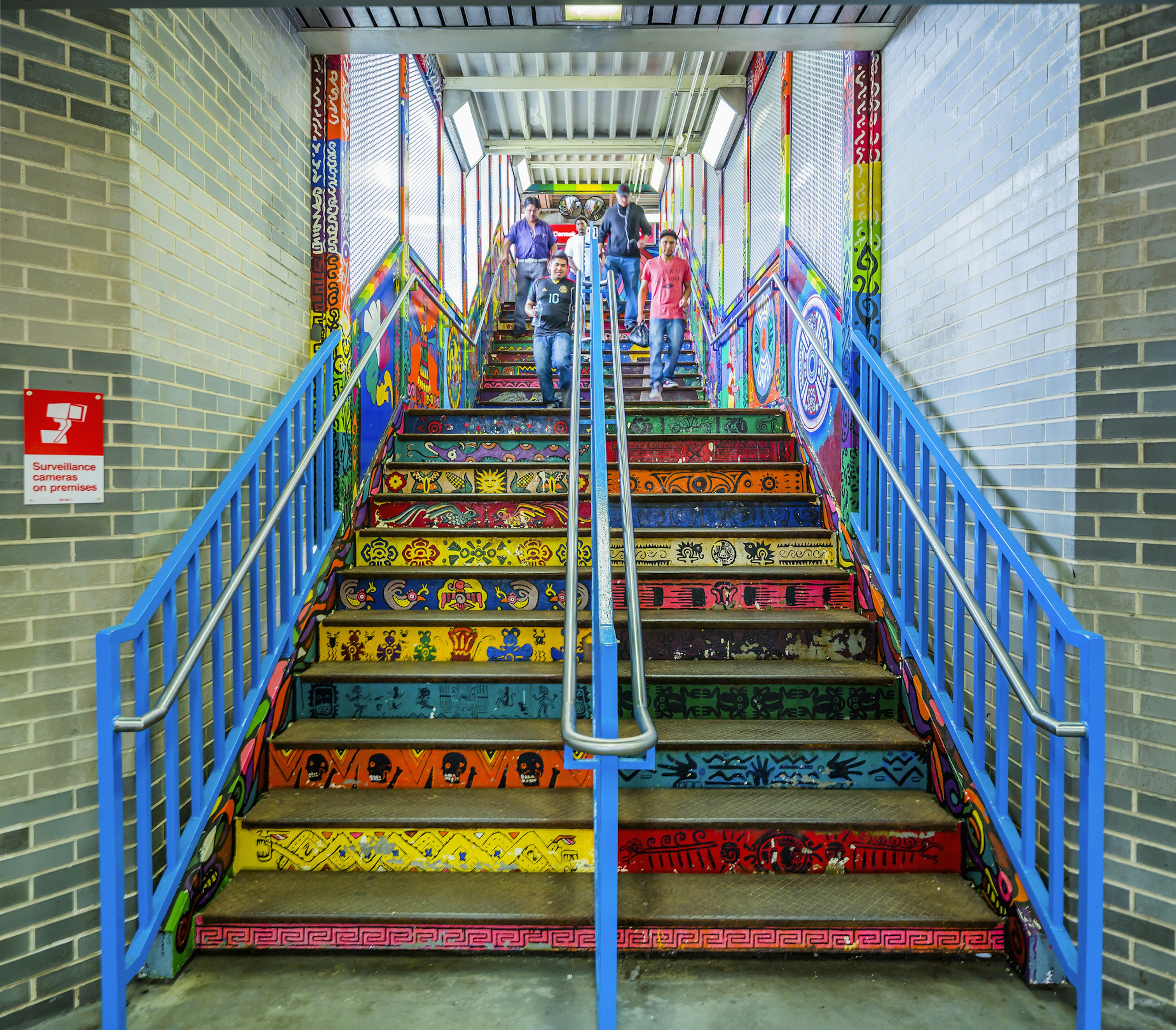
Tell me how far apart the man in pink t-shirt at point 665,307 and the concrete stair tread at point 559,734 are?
4.00 m

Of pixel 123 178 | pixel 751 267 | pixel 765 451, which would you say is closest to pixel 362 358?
pixel 123 178

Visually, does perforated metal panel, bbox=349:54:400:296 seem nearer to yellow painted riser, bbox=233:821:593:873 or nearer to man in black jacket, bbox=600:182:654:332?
yellow painted riser, bbox=233:821:593:873

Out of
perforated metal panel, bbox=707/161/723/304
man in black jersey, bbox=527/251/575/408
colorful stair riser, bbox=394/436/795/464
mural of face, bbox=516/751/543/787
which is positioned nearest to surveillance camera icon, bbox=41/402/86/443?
mural of face, bbox=516/751/543/787

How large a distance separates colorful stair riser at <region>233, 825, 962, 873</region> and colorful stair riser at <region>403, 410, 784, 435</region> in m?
2.58

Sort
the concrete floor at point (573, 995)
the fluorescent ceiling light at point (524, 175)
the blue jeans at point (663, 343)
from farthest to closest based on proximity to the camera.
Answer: the fluorescent ceiling light at point (524, 175) → the blue jeans at point (663, 343) → the concrete floor at point (573, 995)

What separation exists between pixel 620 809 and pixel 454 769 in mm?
625

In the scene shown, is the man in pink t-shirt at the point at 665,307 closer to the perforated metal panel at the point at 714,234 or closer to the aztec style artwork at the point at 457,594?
the perforated metal panel at the point at 714,234

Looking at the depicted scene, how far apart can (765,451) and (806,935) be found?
2723mm

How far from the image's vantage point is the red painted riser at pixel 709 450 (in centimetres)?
415

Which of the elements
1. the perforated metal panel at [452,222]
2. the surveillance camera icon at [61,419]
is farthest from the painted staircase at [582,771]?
the perforated metal panel at [452,222]

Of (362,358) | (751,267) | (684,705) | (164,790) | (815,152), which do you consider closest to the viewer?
(164,790)

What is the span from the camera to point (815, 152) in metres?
4.11

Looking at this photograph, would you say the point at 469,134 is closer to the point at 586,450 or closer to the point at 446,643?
the point at 586,450

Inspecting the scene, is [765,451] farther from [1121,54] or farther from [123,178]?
[123,178]
